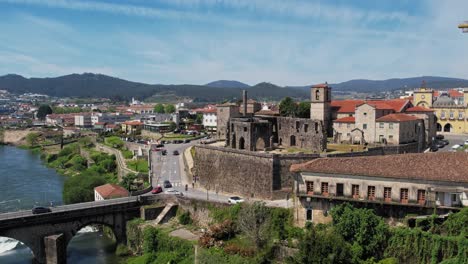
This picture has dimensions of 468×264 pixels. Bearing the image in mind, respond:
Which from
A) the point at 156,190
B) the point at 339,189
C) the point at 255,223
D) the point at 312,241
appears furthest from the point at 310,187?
the point at 156,190

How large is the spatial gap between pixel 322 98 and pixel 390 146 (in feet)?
40.3

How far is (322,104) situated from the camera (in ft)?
195

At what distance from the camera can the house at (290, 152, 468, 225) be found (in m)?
29.1

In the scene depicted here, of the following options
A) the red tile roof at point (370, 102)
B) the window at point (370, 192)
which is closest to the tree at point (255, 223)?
the window at point (370, 192)

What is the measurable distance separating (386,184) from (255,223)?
9120 mm

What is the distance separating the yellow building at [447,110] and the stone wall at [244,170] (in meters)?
38.1

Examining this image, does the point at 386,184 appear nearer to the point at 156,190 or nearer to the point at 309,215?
the point at 309,215

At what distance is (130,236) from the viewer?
41344 millimetres

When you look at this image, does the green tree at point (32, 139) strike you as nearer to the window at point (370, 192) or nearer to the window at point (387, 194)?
the window at point (370, 192)

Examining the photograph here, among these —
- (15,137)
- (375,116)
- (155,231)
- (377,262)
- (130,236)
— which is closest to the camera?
(377,262)

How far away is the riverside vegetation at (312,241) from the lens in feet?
88.2

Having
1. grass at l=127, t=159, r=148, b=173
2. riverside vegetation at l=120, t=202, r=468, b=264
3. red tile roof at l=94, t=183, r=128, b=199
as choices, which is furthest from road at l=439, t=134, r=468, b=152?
grass at l=127, t=159, r=148, b=173

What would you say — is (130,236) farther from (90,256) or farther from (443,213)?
(443,213)

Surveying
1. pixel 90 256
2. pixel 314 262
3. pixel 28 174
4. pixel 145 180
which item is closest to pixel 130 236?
pixel 90 256
